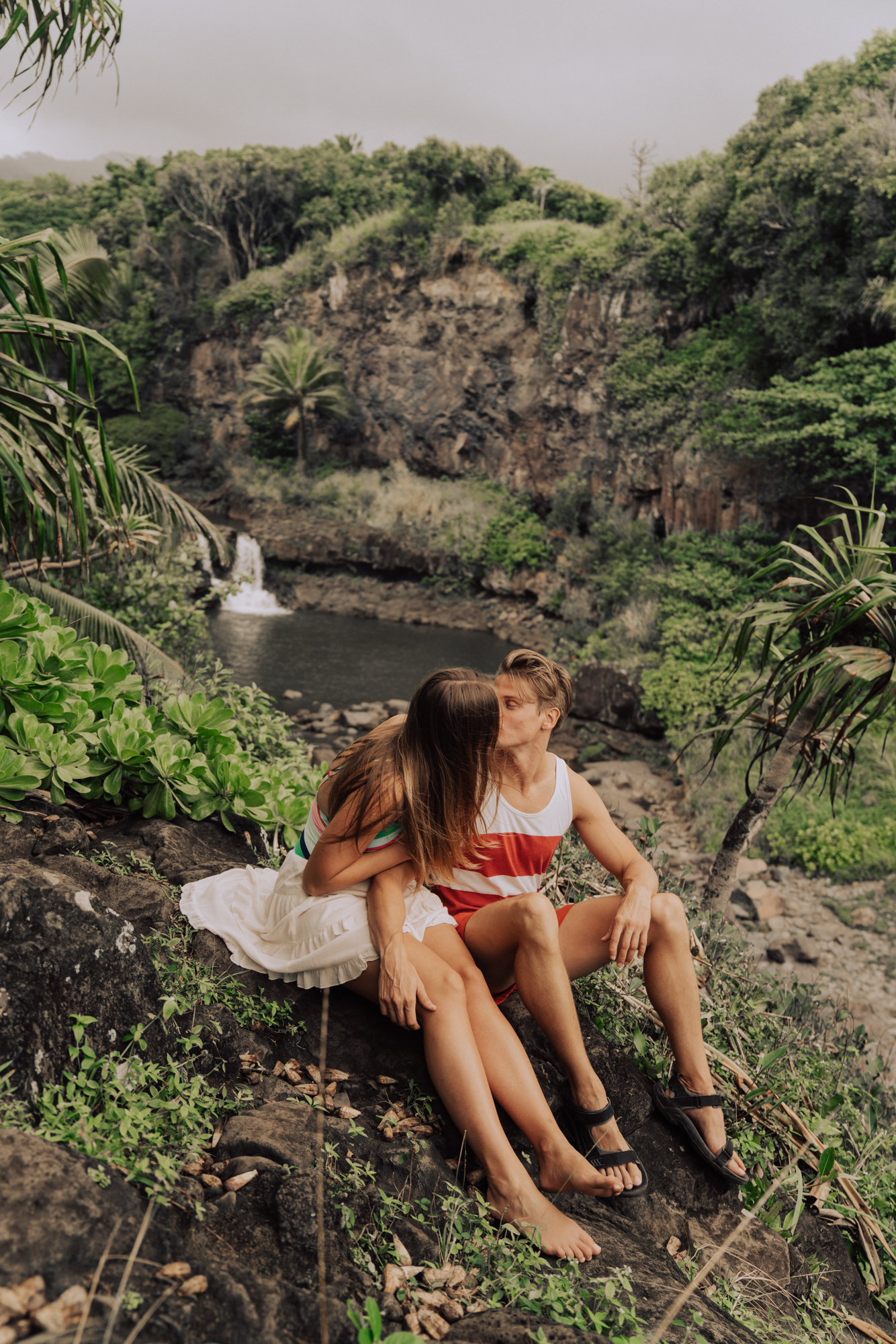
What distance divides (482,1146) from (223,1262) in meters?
0.64

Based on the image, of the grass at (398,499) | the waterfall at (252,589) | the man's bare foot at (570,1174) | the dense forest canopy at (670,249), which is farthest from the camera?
the grass at (398,499)

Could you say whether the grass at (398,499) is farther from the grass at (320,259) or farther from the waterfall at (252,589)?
the grass at (320,259)

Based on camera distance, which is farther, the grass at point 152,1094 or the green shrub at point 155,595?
the green shrub at point 155,595

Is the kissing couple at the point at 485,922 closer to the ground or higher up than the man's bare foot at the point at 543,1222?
higher up

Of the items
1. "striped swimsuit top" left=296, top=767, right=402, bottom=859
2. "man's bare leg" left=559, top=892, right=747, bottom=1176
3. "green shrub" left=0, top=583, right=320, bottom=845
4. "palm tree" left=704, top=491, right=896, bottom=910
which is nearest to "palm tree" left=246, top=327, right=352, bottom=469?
"palm tree" left=704, top=491, right=896, bottom=910

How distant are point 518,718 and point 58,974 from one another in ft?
4.20

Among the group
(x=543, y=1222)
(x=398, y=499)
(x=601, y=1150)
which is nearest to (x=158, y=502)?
(x=601, y=1150)

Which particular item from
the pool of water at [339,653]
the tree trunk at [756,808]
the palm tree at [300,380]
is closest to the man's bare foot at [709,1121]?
the tree trunk at [756,808]

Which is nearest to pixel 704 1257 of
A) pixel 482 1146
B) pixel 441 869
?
pixel 482 1146

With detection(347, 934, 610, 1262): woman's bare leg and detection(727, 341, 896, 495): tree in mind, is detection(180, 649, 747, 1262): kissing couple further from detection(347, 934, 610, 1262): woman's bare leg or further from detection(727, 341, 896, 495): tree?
detection(727, 341, 896, 495): tree

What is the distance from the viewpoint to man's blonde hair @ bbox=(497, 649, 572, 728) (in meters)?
2.18

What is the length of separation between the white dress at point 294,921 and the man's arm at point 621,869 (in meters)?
0.46

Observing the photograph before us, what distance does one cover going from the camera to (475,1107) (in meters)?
1.63

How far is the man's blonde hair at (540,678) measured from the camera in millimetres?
2176
